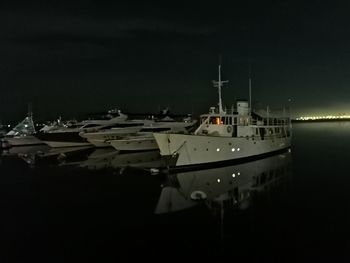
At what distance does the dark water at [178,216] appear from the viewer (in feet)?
47.7

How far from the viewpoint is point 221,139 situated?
113ft

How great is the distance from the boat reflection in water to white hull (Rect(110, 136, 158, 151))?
73.1 feet

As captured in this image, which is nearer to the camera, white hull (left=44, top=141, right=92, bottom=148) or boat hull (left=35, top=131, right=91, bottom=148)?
boat hull (left=35, top=131, right=91, bottom=148)

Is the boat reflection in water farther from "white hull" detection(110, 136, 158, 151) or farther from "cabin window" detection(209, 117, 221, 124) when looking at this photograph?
"white hull" detection(110, 136, 158, 151)

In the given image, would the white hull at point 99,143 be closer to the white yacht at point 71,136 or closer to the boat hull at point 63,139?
the white yacht at point 71,136

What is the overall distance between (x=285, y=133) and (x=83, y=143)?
125 ft

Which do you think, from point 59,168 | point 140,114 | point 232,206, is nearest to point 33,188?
point 59,168

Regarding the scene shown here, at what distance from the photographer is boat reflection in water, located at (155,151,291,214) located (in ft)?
72.8

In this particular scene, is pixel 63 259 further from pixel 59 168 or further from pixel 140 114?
pixel 140 114

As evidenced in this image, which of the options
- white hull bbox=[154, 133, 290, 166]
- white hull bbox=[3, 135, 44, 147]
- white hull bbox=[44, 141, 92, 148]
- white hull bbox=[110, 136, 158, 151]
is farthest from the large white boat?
white hull bbox=[3, 135, 44, 147]

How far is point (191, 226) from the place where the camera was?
17.6 metres

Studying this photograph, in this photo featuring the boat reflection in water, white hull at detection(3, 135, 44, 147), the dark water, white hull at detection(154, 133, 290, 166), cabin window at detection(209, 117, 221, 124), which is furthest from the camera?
white hull at detection(3, 135, 44, 147)

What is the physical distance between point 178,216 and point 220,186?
8284 millimetres

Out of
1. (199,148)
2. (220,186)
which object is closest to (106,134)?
(199,148)
